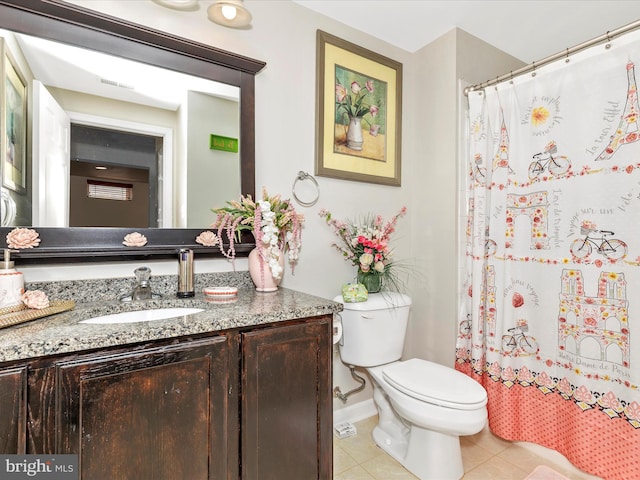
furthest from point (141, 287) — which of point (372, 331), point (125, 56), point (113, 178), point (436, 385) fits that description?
point (436, 385)

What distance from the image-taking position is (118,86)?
140cm

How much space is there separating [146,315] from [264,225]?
1.88 feet

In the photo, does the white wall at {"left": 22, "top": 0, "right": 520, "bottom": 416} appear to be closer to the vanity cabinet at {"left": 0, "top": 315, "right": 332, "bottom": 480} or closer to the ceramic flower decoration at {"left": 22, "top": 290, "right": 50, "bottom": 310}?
the ceramic flower decoration at {"left": 22, "top": 290, "right": 50, "bottom": 310}

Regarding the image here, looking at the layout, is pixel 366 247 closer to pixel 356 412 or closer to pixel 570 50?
pixel 356 412

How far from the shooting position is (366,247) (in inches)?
76.7

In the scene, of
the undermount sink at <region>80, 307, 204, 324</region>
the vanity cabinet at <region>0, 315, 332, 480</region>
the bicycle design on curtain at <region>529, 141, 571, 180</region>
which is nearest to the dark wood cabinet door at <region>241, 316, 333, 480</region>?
the vanity cabinet at <region>0, 315, 332, 480</region>

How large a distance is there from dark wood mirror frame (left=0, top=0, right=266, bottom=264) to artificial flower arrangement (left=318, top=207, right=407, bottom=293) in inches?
23.3

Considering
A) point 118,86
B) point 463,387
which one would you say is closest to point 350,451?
point 463,387

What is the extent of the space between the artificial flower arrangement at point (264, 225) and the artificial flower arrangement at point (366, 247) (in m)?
0.38

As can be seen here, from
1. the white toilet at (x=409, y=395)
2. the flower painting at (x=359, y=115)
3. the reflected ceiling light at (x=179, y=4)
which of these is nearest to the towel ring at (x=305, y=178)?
the flower painting at (x=359, y=115)

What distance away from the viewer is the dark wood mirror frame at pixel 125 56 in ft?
4.08

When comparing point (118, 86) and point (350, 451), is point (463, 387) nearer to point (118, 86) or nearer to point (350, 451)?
point (350, 451)

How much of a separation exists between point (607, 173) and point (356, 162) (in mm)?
1205

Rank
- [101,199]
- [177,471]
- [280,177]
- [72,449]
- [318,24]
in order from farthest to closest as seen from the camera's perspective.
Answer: [318,24] → [280,177] → [101,199] → [177,471] → [72,449]
